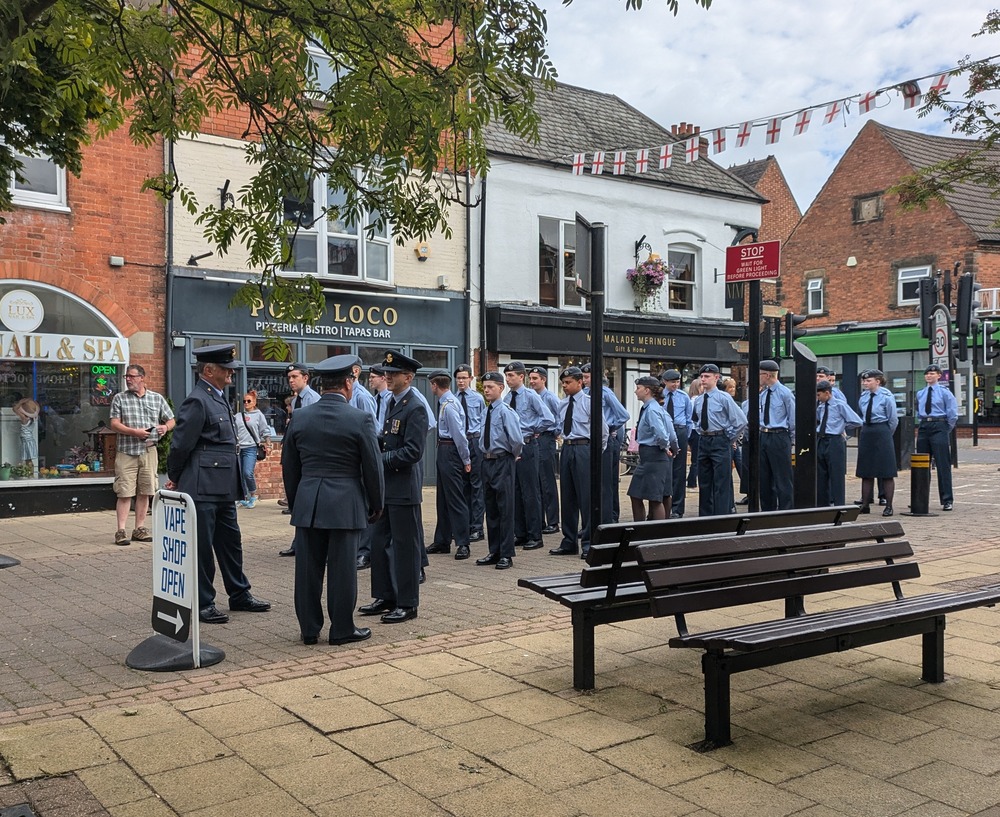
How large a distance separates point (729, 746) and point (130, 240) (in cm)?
1335

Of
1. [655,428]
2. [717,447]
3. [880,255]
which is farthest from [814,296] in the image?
[655,428]

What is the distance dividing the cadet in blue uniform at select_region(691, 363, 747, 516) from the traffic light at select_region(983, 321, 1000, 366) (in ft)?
59.7

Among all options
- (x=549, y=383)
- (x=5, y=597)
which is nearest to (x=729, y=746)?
(x=5, y=597)

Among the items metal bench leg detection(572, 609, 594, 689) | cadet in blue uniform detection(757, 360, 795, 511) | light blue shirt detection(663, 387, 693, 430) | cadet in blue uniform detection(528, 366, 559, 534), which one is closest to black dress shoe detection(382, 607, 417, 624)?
metal bench leg detection(572, 609, 594, 689)

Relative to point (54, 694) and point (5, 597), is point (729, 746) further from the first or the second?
point (5, 597)

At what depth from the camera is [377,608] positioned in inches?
287

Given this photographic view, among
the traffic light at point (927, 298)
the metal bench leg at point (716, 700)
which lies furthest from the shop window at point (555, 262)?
the metal bench leg at point (716, 700)

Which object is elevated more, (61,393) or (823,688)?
(61,393)

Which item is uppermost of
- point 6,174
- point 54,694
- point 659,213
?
point 659,213

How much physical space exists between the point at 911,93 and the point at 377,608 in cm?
868

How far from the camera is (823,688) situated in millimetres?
5320

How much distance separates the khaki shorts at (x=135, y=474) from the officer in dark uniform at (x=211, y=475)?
13.3 ft

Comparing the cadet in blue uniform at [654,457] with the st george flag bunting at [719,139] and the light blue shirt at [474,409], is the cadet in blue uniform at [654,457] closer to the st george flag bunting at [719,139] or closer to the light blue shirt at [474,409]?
the light blue shirt at [474,409]

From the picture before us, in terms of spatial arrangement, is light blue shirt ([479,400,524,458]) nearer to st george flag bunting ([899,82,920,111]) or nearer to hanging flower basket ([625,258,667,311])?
st george flag bunting ([899,82,920,111])
